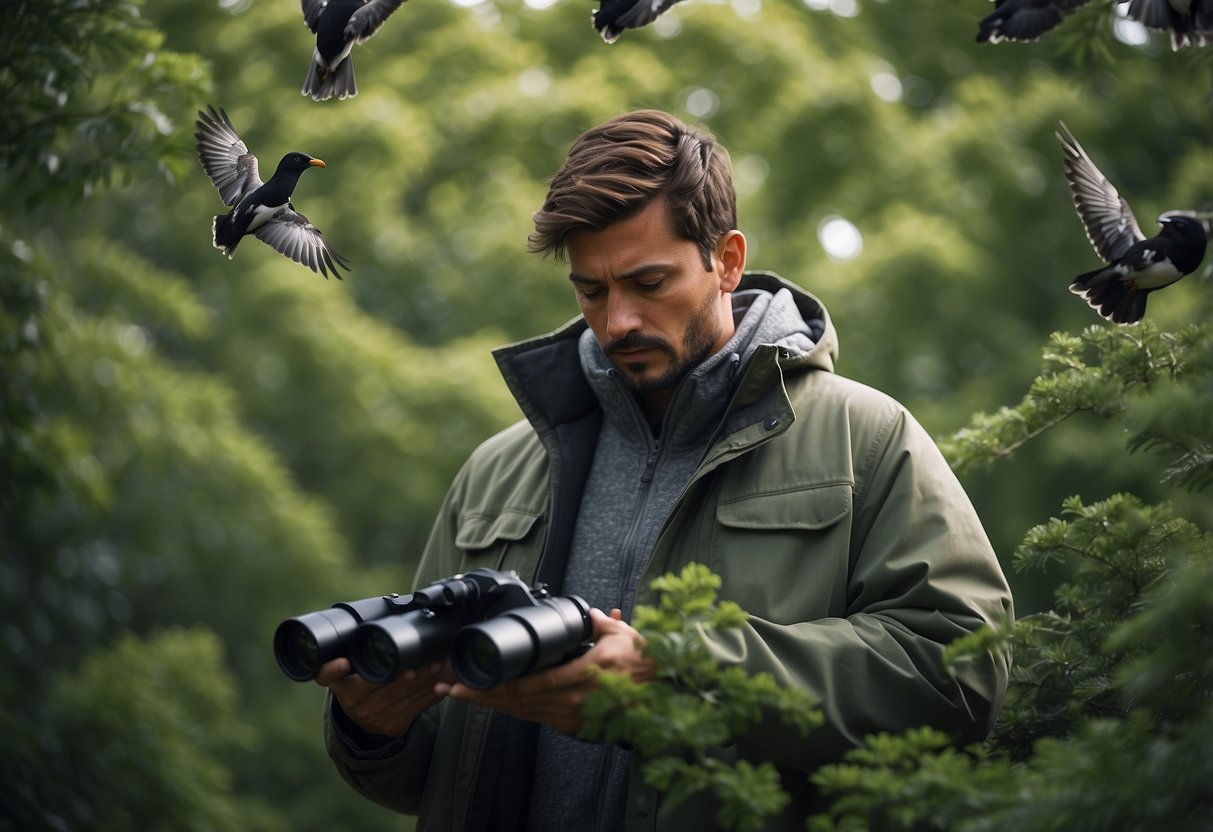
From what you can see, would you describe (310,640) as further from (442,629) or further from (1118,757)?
(1118,757)

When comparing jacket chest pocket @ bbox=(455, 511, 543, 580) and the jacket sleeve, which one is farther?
jacket chest pocket @ bbox=(455, 511, 543, 580)

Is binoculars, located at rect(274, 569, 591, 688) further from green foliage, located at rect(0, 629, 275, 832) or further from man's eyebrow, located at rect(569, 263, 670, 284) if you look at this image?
green foliage, located at rect(0, 629, 275, 832)

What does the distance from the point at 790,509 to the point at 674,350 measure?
47 cm

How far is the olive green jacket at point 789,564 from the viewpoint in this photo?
7.54 feet

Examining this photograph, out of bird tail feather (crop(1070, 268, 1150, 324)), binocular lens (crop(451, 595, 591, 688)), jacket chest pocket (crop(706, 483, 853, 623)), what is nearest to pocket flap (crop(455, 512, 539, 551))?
jacket chest pocket (crop(706, 483, 853, 623))

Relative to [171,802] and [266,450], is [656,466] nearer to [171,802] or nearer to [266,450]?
[171,802]

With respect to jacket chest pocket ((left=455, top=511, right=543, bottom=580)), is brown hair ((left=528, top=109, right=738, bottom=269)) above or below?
above

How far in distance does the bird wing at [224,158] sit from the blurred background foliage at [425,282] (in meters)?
4.55

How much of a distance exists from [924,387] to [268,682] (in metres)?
5.65

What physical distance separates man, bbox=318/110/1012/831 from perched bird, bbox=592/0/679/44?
361 mm

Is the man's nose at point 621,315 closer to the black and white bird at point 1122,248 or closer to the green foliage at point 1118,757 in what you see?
the black and white bird at point 1122,248

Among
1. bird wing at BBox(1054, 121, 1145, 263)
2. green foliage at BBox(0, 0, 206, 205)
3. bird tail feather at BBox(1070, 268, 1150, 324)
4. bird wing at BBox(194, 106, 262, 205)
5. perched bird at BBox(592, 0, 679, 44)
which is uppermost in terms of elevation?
green foliage at BBox(0, 0, 206, 205)

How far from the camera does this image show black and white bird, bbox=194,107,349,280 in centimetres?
215

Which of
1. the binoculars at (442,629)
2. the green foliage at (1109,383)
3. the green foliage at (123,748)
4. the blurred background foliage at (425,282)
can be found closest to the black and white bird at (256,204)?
the binoculars at (442,629)
